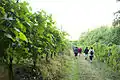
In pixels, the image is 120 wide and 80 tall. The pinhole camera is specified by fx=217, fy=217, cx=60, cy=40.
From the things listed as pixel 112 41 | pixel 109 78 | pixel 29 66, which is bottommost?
pixel 109 78

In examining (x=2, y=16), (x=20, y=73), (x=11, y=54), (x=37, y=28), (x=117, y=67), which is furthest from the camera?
(x=117, y=67)

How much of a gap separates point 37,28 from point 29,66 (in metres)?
1.79

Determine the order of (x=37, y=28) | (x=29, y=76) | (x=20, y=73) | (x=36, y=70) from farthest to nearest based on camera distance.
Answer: (x=36, y=70) < (x=29, y=76) < (x=20, y=73) < (x=37, y=28)

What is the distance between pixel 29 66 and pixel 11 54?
3256mm

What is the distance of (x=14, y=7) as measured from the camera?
3596 mm

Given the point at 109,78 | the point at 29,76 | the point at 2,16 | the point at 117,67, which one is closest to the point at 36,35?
the point at 29,76

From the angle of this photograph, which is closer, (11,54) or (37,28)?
(11,54)

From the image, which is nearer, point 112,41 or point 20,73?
point 20,73

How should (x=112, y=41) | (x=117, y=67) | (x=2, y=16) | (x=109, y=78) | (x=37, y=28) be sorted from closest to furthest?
(x=2, y=16), (x=37, y=28), (x=109, y=78), (x=117, y=67), (x=112, y=41)

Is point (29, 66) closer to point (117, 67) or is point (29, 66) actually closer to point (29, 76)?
point (29, 76)

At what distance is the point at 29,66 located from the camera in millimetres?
6605

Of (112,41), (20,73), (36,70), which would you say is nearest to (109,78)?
(36,70)

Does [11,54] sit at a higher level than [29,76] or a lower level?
higher

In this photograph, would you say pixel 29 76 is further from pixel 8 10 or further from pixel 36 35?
pixel 8 10
